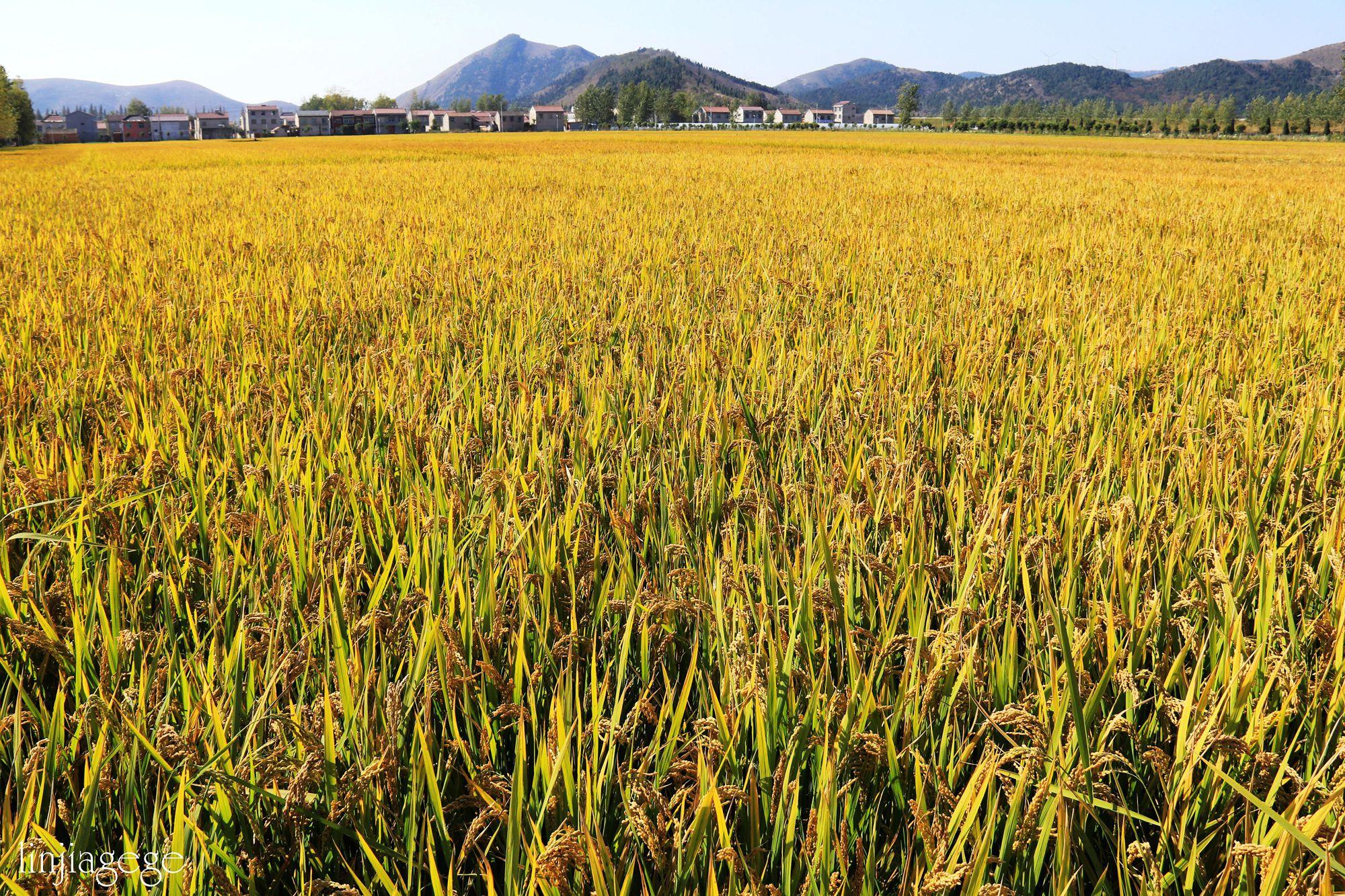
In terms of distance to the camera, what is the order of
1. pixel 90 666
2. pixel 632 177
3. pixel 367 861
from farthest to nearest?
pixel 632 177 → pixel 90 666 → pixel 367 861

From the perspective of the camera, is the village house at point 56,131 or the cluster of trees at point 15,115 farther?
the village house at point 56,131

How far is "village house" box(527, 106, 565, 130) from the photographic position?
111794 mm

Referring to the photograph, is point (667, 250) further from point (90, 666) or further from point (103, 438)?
point (90, 666)

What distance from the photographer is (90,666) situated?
118 cm

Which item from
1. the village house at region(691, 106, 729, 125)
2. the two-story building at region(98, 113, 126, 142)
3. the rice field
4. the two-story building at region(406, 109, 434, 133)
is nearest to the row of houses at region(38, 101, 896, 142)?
the two-story building at region(98, 113, 126, 142)

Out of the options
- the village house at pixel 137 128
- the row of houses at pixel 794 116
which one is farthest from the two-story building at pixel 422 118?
the row of houses at pixel 794 116

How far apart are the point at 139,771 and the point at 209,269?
4.26 m

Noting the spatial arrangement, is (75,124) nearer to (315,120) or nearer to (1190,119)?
(315,120)

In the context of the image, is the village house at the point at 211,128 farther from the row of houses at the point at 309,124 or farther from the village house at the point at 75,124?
the village house at the point at 75,124

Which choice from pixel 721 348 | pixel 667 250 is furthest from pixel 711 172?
pixel 721 348

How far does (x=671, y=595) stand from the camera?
1438mm

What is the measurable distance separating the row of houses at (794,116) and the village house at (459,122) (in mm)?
41520

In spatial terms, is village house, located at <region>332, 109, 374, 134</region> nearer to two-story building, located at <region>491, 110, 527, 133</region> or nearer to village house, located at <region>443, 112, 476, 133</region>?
village house, located at <region>443, 112, 476, 133</region>

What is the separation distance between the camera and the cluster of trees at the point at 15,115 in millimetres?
62344
